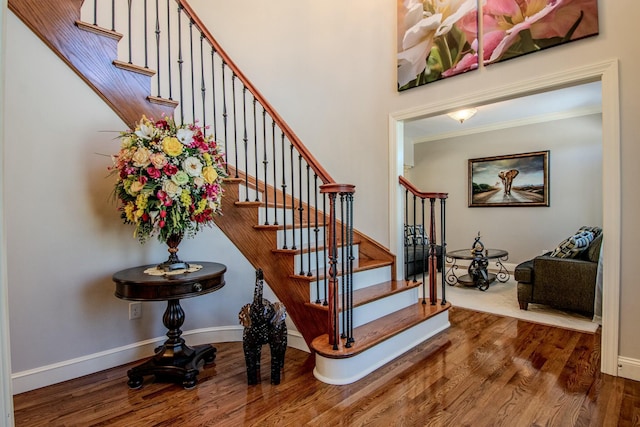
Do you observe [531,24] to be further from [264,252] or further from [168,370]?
[168,370]

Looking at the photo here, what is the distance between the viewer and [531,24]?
2.39 meters

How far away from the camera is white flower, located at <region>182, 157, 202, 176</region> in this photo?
1926 millimetres

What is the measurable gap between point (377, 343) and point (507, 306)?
7.25 feet

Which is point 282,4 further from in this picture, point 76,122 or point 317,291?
point 317,291

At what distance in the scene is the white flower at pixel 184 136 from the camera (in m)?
1.95

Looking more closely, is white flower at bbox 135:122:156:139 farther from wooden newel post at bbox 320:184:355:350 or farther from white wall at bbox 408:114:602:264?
white wall at bbox 408:114:602:264

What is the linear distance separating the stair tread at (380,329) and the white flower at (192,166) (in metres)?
1.31

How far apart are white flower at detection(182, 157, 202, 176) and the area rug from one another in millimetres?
3112

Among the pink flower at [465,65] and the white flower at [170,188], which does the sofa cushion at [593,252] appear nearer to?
the pink flower at [465,65]

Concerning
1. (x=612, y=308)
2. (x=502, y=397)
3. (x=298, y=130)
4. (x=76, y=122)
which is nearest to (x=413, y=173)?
(x=298, y=130)

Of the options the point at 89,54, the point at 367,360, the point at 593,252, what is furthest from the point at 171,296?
the point at 593,252

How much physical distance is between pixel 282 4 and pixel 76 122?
2522 millimetres

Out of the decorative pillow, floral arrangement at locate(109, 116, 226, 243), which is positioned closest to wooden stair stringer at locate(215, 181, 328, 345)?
floral arrangement at locate(109, 116, 226, 243)

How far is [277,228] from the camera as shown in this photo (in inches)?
99.1
